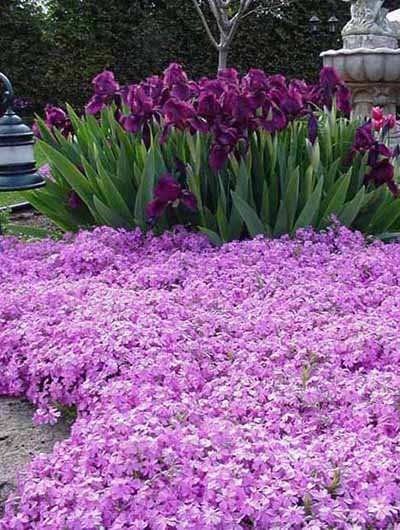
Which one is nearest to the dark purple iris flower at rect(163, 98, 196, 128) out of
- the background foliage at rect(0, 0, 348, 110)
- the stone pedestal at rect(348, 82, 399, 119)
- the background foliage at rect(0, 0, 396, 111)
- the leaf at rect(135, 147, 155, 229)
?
the leaf at rect(135, 147, 155, 229)

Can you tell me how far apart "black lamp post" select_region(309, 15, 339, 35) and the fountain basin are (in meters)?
4.41

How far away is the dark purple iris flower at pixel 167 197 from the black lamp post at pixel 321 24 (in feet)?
36.4

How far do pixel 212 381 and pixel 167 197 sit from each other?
138cm

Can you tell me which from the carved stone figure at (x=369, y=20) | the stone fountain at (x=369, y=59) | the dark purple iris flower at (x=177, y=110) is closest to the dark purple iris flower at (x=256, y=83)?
the dark purple iris flower at (x=177, y=110)

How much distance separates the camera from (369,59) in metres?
9.05

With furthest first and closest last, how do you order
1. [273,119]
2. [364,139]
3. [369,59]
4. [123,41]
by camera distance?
1. [123,41]
2. [369,59]
3. [364,139]
4. [273,119]

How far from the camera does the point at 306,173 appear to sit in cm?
341

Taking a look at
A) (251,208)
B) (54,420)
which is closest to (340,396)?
(54,420)

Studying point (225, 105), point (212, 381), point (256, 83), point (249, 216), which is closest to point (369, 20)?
point (256, 83)

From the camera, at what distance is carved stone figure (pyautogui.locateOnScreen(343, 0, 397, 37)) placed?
964cm

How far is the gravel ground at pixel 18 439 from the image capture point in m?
1.68

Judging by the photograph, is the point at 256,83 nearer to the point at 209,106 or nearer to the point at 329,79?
the point at 209,106

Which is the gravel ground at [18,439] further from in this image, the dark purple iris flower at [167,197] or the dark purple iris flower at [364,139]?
the dark purple iris flower at [364,139]

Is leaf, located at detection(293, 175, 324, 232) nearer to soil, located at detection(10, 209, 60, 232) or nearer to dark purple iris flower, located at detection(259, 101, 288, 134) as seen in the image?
dark purple iris flower, located at detection(259, 101, 288, 134)
